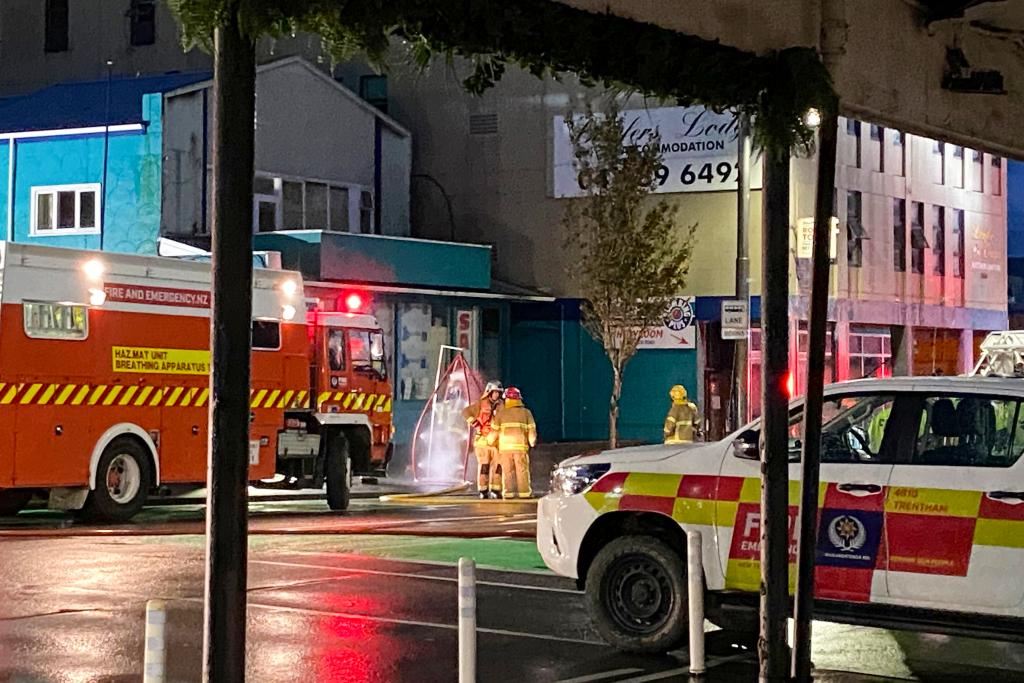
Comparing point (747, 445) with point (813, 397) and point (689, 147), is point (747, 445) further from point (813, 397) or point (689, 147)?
point (689, 147)

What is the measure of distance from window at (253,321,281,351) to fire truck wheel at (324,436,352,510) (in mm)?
1658

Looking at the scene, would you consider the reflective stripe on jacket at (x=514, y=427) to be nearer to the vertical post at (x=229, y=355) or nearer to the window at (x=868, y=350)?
the window at (x=868, y=350)

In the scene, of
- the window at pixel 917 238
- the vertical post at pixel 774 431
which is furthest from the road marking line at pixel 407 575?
the window at pixel 917 238

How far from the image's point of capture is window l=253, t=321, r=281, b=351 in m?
22.8

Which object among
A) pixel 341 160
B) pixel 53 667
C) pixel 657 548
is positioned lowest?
pixel 53 667

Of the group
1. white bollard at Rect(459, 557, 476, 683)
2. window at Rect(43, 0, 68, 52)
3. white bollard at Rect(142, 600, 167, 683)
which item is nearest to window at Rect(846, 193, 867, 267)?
window at Rect(43, 0, 68, 52)

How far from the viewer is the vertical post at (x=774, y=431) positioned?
7133 mm

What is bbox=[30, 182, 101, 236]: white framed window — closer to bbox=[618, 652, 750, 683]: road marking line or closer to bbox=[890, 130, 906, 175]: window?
bbox=[890, 130, 906, 175]: window

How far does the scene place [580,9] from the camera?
21.0 feet

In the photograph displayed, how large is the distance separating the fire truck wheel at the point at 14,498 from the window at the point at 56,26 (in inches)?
1044

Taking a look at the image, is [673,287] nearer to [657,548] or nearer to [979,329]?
[979,329]

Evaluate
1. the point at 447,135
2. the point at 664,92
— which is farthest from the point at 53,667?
the point at 447,135

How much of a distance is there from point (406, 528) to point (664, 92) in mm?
13437

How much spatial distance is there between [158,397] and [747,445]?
490 inches
